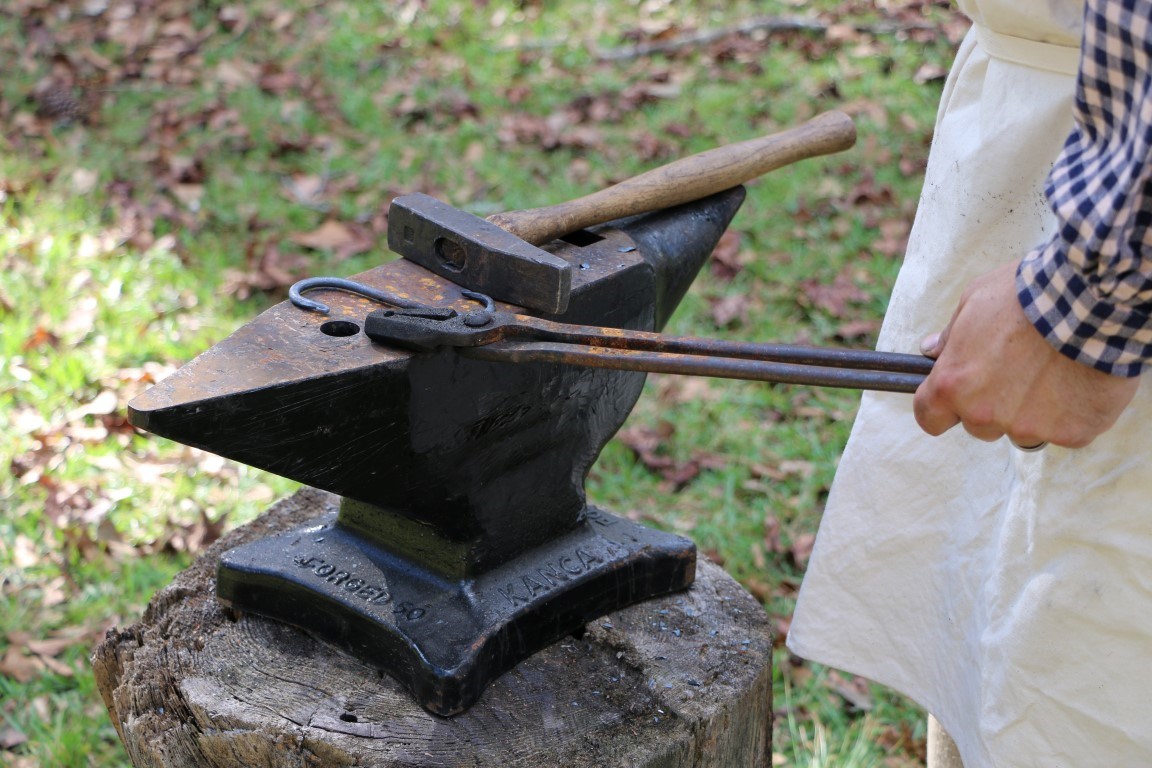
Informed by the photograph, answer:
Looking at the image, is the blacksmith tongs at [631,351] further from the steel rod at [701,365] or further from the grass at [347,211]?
the grass at [347,211]

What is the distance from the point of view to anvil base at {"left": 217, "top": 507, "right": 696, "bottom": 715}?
1.63 m

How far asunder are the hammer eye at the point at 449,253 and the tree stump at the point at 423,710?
2.05 ft

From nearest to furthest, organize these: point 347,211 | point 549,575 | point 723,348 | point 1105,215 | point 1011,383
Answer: point 1105,215 → point 1011,383 → point 723,348 → point 549,575 → point 347,211

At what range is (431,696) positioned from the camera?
5.30 ft

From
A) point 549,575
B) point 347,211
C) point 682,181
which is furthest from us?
point 347,211

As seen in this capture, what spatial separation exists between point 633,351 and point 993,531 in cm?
67

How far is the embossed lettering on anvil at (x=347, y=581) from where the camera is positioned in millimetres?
1689

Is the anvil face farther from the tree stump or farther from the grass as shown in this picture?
the grass

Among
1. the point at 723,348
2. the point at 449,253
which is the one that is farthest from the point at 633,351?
the point at 449,253

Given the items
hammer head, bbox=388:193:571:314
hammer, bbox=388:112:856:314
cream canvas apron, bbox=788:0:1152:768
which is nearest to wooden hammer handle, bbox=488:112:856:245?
hammer, bbox=388:112:856:314

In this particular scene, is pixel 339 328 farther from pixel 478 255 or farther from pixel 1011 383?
pixel 1011 383

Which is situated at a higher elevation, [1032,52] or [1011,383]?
[1032,52]

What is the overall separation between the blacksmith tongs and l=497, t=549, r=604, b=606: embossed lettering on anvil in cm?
43

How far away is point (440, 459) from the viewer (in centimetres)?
155
